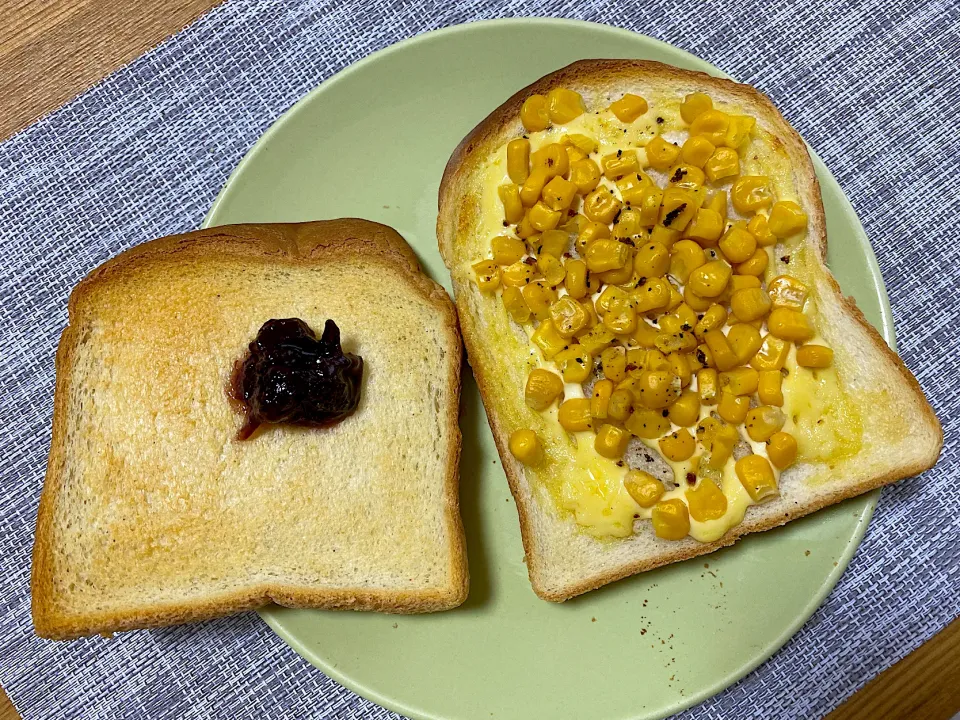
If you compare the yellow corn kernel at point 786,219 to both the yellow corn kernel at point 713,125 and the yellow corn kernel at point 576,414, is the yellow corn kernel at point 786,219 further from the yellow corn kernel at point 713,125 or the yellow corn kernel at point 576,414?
the yellow corn kernel at point 576,414

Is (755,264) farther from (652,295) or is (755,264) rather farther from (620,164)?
(620,164)

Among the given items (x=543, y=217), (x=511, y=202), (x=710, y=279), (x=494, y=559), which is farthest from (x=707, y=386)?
(x=494, y=559)

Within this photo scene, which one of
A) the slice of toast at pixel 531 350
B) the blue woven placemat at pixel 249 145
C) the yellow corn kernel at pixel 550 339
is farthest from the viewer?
the blue woven placemat at pixel 249 145

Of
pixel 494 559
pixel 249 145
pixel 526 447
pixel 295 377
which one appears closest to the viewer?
pixel 295 377

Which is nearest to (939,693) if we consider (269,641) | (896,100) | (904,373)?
(904,373)

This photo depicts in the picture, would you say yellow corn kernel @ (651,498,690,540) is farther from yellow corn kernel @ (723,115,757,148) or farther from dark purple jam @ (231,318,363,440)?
yellow corn kernel @ (723,115,757,148)

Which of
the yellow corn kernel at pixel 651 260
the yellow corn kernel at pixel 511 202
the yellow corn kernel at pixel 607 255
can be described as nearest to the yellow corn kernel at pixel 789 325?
the yellow corn kernel at pixel 651 260
